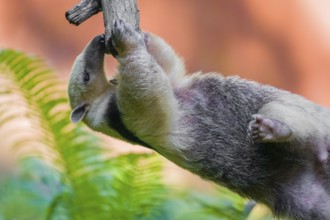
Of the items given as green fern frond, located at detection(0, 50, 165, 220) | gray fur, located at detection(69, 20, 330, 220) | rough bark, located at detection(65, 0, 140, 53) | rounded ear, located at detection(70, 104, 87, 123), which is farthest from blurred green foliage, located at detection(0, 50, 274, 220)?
rough bark, located at detection(65, 0, 140, 53)

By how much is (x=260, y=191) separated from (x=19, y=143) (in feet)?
8.89

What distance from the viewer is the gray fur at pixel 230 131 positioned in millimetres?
4625

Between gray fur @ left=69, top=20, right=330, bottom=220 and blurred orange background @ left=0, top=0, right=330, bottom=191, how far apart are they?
7505 millimetres

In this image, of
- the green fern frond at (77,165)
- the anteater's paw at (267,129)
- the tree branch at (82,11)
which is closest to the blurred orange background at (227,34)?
the green fern frond at (77,165)

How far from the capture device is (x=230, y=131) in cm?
→ 477

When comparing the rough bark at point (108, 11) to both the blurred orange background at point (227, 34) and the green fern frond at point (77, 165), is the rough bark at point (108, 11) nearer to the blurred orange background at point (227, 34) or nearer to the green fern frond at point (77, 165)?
the green fern frond at point (77, 165)

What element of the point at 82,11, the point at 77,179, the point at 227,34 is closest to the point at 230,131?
the point at 82,11

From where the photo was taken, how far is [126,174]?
6094 millimetres

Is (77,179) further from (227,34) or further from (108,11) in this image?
(227,34)

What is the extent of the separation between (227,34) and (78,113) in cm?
761

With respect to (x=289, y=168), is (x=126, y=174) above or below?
below

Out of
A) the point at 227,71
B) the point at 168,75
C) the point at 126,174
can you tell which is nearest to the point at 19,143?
the point at 126,174

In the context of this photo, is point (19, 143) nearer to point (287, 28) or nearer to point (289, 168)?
point (289, 168)

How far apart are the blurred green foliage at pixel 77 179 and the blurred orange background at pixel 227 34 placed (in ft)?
19.1
